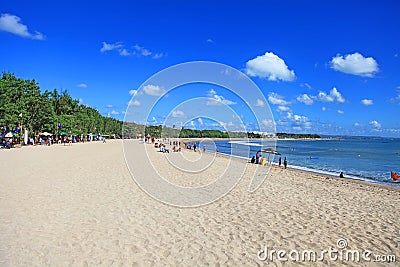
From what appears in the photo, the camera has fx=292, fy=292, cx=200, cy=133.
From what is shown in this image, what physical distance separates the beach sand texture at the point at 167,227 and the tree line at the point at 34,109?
27.4m

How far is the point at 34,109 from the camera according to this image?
4316 centimetres

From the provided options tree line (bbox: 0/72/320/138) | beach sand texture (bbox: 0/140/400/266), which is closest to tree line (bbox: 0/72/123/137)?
tree line (bbox: 0/72/320/138)

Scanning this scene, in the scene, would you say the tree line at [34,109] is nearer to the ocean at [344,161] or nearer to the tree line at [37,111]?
Answer: the tree line at [37,111]

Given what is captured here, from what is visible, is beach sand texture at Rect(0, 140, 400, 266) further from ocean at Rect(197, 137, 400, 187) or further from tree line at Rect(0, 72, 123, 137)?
tree line at Rect(0, 72, 123, 137)

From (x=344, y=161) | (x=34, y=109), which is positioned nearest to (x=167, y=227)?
(x=344, y=161)

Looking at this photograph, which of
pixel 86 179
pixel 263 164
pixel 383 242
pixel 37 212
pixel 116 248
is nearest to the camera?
pixel 116 248

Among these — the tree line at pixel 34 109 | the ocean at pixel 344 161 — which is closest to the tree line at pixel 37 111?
the tree line at pixel 34 109

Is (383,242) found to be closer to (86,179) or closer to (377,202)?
(377,202)

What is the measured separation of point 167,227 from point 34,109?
44073 mm

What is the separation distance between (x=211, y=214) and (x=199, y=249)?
7.95 feet

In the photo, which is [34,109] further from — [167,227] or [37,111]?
[167,227]

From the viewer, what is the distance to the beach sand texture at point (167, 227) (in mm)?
4914

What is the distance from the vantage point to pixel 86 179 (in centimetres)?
1241

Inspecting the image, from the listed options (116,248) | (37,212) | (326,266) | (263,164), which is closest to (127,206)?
(37,212)
